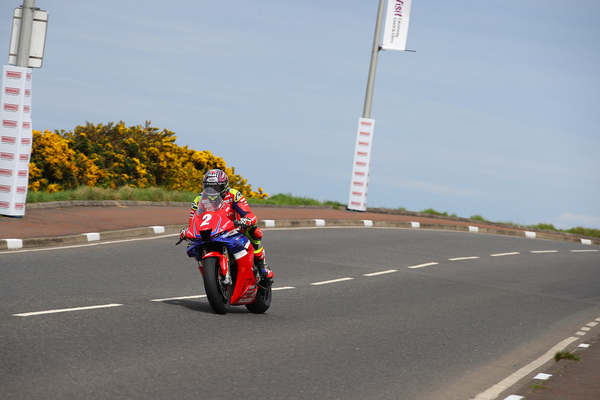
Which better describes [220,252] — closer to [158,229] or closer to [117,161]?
[158,229]

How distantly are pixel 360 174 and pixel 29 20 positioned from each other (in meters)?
14.4

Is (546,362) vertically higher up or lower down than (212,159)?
lower down

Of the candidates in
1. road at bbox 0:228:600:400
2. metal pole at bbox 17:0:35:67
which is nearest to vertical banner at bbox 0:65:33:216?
metal pole at bbox 17:0:35:67

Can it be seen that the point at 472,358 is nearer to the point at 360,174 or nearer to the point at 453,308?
the point at 453,308

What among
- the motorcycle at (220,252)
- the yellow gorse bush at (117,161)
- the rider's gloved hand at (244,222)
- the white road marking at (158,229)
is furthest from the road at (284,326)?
the yellow gorse bush at (117,161)

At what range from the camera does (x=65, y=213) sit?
56.0 ft

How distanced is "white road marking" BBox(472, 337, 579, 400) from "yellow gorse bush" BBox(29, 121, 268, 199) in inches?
724

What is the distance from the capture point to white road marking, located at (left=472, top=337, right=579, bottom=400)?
642cm

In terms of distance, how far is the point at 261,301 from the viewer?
914cm

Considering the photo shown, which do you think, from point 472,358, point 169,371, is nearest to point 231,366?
point 169,371

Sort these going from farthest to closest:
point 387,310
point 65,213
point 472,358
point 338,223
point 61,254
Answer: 1. point 338,223
2. point 65,213
3. point 61,254
4. point 387,310
5. point 472,358

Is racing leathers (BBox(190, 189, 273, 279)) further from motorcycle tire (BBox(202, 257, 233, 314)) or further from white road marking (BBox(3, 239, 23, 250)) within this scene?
white road marking (BBox(3, 239, 23, 250))

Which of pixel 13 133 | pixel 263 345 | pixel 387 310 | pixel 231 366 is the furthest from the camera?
pixel 13 133

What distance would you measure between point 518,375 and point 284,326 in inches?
111
